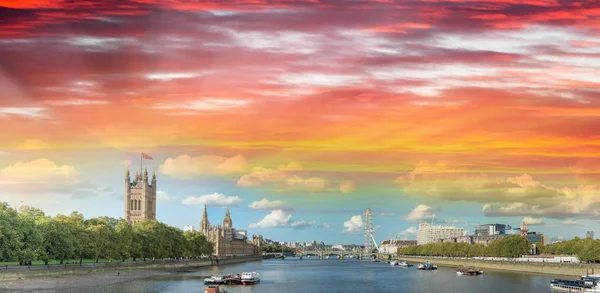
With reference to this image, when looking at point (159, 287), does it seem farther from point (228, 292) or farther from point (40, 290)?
point (40, 290)

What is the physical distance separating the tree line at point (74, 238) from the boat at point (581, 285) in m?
74.2

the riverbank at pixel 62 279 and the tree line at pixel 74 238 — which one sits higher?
the tree line at pixel 74 238

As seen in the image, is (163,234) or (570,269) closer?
(570,269)

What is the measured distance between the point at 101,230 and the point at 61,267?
23.7 meters

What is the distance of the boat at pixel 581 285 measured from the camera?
3804 inches

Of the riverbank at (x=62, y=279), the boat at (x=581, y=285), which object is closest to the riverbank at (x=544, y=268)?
the boat at (x=581, y=285)

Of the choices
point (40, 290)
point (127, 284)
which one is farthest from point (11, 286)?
point (127, 284)

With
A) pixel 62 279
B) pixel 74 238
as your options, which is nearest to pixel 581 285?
pixel 62 279

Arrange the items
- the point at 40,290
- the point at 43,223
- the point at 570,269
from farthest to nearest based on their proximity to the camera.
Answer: the point at 570,269 → the point at 43,223 → the point at 40,290

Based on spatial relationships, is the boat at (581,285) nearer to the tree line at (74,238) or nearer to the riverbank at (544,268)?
the riverbank at (544,268)

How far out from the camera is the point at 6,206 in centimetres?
11412

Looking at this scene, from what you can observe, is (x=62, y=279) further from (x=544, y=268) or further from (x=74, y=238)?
(x=544, y=268)

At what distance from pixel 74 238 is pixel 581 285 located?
79.4 meters

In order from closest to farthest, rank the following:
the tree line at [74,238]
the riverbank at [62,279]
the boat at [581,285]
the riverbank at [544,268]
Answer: the riverbank at [62,279] < the boat at [581,285] < the tree line at [74,238] < the riverbank at [544,268]
